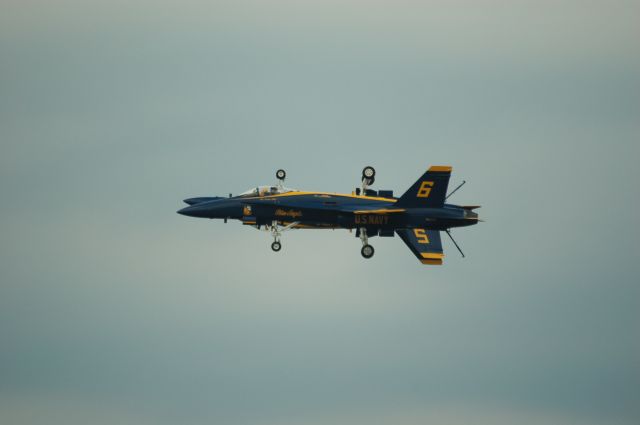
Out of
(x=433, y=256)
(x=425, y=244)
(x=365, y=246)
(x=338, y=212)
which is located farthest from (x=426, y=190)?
(x=338, y=212)

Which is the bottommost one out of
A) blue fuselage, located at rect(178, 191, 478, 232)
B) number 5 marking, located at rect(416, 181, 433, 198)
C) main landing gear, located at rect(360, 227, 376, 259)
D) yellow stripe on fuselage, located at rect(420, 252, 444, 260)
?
yellow stripe on fuselage, located at rect(420, 252, 444, 260)

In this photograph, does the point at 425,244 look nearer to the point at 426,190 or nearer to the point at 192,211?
the point at 426,190

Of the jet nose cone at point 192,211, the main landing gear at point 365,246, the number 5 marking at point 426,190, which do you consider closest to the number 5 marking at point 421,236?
the main landing gear at point 365,246

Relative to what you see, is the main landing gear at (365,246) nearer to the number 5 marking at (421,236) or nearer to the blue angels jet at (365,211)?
the blue angels jet at (365,211)

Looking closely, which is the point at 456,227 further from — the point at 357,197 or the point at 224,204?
the point at 224,204

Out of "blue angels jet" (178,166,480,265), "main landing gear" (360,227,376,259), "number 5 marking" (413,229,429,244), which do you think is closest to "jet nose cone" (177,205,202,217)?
"blue angels jet" (178,166,480,265)

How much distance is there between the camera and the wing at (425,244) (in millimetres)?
138875

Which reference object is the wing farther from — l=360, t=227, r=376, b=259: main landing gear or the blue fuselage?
l=360, t=227, r=376, b=259: main landing gear

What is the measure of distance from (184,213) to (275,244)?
6.71 metres

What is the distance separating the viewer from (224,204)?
461 ft

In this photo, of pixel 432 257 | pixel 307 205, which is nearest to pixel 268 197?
pixel 307 205

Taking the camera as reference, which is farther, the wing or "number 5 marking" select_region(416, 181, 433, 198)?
the wing

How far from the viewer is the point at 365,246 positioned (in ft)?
455

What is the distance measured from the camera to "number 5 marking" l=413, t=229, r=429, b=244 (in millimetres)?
139125
